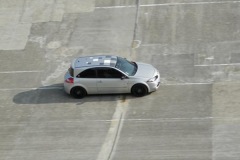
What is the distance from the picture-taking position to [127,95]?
22.9 meters

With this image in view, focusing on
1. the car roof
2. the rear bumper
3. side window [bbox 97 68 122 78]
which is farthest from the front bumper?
the rear bumper

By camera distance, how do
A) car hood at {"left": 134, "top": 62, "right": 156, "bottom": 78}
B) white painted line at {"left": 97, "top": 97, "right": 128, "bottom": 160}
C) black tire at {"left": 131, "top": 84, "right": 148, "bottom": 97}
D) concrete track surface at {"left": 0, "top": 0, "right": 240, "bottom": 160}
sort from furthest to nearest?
car hood at {"left": 134, "top": 62, "right": 156, "bottom": 78} → black tire at {"left": 131, "top": 84, "right": 148, "bottom": 97} → concrete track surface at {"left": 0, "top": 0, "right": 240, "bottom": 160} → white painted line at {"left": 97, "top": 97, "right": 128, "bottom": 160}

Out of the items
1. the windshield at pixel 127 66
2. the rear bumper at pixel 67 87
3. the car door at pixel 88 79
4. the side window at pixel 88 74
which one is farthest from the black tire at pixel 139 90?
the rear bumper at pixel 67 87

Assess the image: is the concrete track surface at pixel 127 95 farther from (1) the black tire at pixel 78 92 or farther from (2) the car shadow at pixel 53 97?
(1) the black tire at pixel 78 92

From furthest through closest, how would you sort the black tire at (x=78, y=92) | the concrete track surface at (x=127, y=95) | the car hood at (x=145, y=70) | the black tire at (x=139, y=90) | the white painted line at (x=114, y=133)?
1. the black tire at (x=78, y=92)
2. the car hood at (x=145, y=70)
3. the black tire at (x=139, y=90)
4. the concrete track surface at (x=127, y=95)
5. the white painted line at (x=114, y=133)

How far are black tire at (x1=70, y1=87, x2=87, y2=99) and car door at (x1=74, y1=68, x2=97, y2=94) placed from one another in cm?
21

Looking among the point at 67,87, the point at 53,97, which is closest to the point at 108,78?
the point at 67,87

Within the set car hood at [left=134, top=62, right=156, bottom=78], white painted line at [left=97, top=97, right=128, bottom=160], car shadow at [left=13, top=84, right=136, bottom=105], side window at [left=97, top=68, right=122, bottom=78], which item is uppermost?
side window at [left=97, top=68, right=122, bottom=78]

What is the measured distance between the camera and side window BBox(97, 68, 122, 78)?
22516 mm

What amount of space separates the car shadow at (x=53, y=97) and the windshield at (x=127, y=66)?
3.24 feet

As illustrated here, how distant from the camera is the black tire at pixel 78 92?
Answer: 2289cm

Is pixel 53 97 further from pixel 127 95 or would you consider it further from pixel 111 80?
pixel 127 95

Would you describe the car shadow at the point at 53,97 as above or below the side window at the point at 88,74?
A: below

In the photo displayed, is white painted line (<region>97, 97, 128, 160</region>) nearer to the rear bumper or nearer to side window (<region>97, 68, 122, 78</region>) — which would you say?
side window (<region>97, 68, 122, 78</region>)
